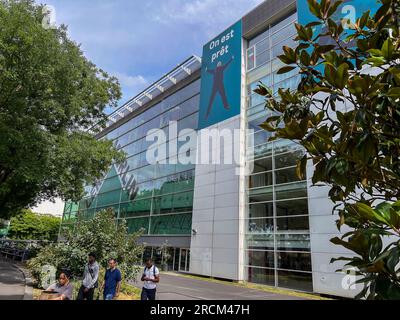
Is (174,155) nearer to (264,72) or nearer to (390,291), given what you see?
(264,72)

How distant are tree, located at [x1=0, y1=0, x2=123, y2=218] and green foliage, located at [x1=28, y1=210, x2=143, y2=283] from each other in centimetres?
290

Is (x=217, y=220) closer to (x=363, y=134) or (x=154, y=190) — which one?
(x=154, y=190)

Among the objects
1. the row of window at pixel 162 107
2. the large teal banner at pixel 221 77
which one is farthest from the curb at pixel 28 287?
the row of window at pixel 162 107

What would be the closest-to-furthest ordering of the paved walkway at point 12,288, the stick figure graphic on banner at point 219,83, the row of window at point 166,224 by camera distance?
the paved walkway at point 12,288
the stick figure graphic on banner at point 219,83
the row of window at point 166,224

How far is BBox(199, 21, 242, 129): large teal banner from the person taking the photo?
22.9 meters

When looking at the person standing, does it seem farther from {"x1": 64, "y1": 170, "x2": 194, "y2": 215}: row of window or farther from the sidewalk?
{"x1": 64, "y1": 170, "x2": 194, "y2": 215}: row of window

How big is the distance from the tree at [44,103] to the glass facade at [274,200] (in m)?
9.67

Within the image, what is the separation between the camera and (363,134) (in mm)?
1932

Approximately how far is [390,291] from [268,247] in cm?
1776

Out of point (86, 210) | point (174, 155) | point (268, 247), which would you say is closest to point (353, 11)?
point (268, 247)

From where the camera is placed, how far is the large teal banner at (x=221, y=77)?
22.9 metres

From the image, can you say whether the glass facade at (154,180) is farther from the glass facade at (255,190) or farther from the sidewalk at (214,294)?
the sidewalk at (214,294)

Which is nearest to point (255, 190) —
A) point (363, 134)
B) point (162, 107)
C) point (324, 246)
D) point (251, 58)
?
point (324, 246)

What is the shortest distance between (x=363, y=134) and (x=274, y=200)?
17430 millimetres
